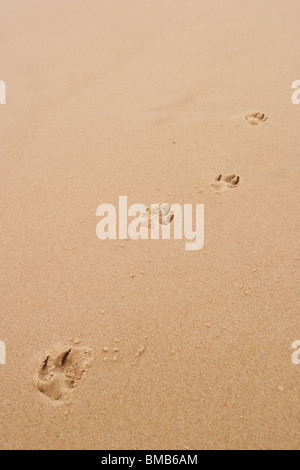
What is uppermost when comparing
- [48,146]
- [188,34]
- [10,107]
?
[188,34]

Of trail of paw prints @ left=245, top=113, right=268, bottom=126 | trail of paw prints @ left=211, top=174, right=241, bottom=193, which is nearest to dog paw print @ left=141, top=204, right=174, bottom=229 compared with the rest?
trail of paw prints @ left=211, top=174, right=241, bottom=193

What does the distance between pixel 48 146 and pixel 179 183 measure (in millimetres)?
756

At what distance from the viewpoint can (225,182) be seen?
5.11 feet

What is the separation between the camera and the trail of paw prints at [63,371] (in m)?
1.01

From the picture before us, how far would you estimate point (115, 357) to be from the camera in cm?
105

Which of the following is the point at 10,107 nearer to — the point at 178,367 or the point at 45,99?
the point at 45,99

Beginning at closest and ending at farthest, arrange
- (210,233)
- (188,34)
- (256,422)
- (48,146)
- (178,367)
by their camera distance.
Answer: (256,422) → (178,367) → (210,233) → (48,146) → (188,34)

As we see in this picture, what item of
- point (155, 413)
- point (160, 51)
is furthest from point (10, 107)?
point (155, 413)
